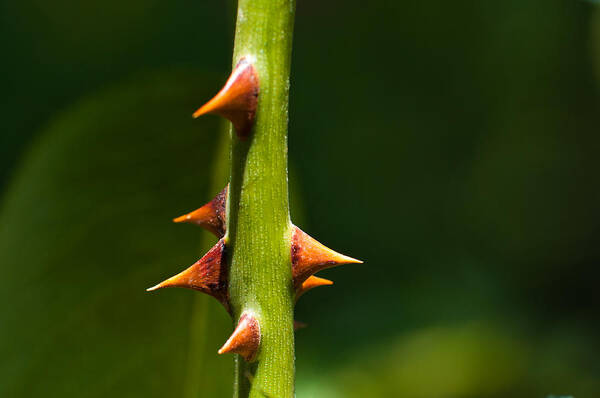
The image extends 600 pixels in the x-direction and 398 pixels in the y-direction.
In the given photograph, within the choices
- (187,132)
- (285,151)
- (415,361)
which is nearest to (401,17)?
(415,361)

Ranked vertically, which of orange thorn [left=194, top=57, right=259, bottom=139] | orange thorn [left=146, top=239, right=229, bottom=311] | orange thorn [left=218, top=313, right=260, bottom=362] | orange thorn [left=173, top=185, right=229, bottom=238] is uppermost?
orange thorn [left=194, top=57, right=259, bottom=139]

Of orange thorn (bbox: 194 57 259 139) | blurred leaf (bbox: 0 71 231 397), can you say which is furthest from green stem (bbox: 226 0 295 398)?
blurred leaf (bbox: 0 71 231 397)

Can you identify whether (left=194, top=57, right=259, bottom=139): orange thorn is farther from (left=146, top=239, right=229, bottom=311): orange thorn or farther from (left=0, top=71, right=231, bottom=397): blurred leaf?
(left=0, top=71, right=231, bottom=397): blurred leaf

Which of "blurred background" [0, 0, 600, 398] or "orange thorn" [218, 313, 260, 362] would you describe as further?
"blurred background" [0, 0, 600, 398]

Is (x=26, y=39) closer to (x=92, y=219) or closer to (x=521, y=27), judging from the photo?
(x=92, y=219)

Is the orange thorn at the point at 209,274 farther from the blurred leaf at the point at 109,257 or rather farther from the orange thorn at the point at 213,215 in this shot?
the blurred leaf at the point at 109,257

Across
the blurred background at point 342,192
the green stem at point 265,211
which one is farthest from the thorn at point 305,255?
the blurred background at point 342,192
